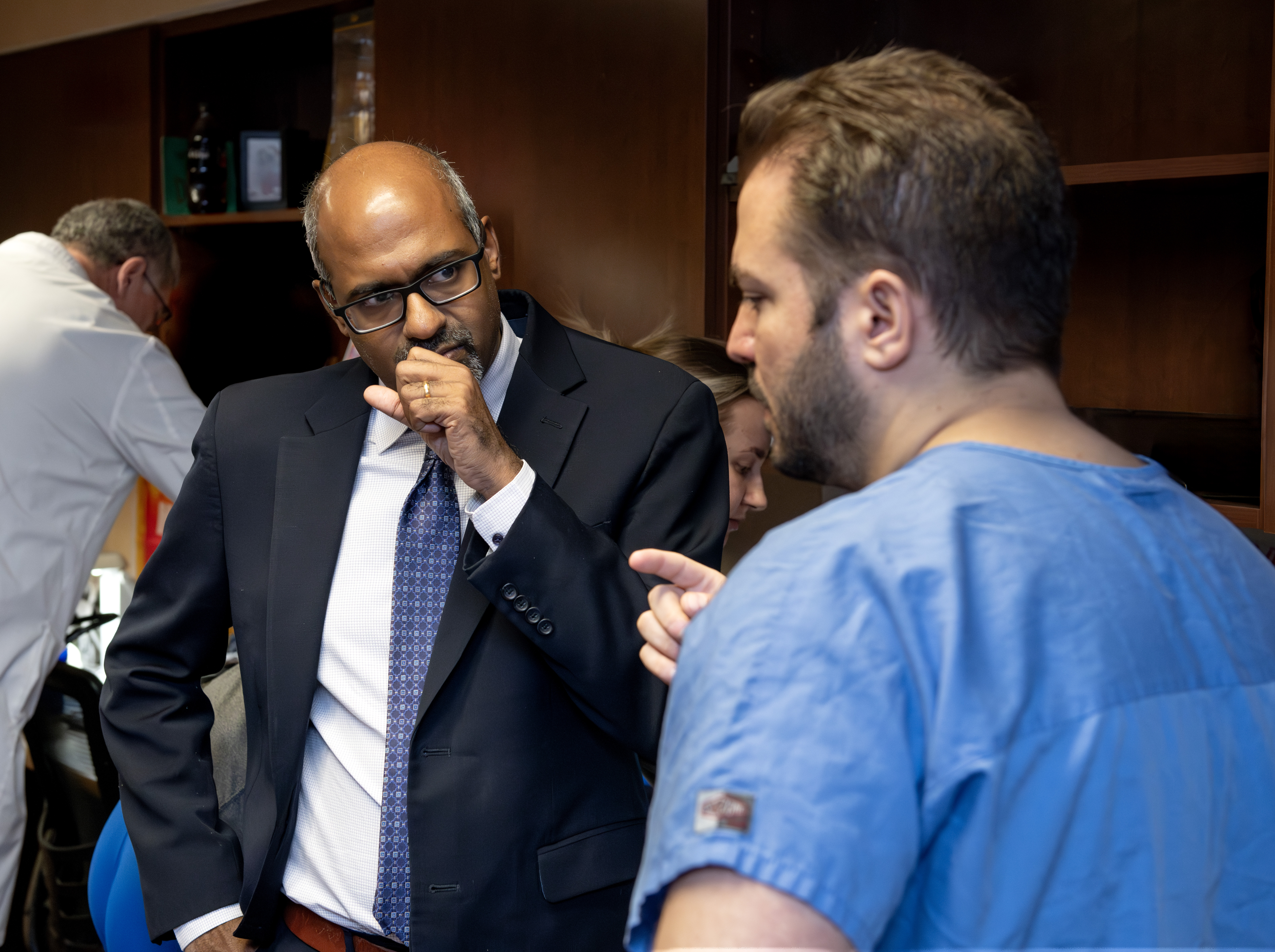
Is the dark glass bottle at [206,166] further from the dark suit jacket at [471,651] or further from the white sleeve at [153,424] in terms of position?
the dark suit jacket at [471,651]

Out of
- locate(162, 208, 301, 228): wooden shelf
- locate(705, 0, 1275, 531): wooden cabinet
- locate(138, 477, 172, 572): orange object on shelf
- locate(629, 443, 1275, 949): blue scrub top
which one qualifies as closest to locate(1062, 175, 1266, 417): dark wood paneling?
locate(705, 0, 1275, 531): wooden cabinet

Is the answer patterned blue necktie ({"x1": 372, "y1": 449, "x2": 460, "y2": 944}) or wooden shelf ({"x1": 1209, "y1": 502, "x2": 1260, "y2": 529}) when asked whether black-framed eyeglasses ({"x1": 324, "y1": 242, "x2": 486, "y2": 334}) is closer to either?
patterned blue necktie ({"x1": 372, "y1": 449, "x2": 460, "y2": 944})

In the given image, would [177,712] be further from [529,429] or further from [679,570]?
[679,570]

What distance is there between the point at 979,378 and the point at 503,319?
789 millimetres

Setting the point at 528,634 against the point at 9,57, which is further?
the point at 9,57

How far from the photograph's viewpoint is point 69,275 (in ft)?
8.38

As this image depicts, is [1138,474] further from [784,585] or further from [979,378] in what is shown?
[784,585]

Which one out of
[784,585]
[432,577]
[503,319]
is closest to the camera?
[784,585]

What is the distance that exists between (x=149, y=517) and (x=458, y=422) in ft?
8.99

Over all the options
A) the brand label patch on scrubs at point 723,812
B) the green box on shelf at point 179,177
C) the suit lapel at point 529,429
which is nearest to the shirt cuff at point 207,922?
the suit lapel at point 529,429

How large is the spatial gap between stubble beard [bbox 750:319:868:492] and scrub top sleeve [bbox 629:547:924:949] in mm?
144

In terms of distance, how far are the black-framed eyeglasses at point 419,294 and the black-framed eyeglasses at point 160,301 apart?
172 centimetres

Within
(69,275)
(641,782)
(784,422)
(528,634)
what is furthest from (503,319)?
(69,275)

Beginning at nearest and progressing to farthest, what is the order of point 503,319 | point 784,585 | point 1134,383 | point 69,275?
point 784,585 < point 503,319 < point 1134,383 < point 69,275
